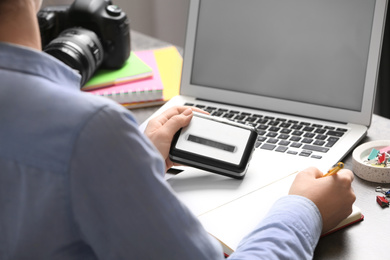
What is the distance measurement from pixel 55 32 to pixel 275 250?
3.06ft

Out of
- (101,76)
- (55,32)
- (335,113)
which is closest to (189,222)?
(335,113)

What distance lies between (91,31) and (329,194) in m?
0.76

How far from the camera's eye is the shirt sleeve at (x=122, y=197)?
50cm

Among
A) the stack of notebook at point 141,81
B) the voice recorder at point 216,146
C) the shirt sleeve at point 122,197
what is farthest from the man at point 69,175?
the stack of notebook at point 141,81

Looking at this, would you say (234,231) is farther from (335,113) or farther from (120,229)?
(335,113)

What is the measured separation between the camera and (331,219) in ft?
2.49

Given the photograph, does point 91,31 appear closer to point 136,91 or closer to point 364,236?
point 136,91

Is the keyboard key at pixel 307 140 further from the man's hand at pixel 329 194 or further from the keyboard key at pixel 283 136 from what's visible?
the man's hand at pixel 329 194

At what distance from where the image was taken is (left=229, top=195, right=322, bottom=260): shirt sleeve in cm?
66

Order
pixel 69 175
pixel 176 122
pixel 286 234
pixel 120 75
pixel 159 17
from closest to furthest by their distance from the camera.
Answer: pixel 69 175 < pixel 286 234 < pixel 176 122 < pixel 120 75 < pixel 159 17

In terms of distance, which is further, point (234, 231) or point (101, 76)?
point (101, 76)

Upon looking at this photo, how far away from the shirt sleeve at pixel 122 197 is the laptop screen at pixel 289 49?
58cm

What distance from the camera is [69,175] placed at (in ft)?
1.63

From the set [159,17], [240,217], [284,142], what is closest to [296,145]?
[284,142]
